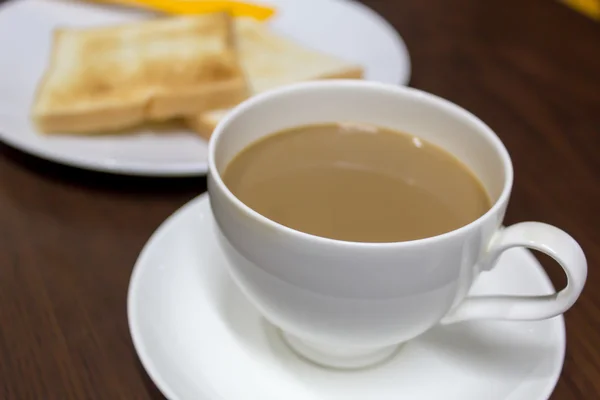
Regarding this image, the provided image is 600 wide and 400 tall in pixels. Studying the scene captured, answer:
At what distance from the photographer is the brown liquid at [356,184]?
0.50 m

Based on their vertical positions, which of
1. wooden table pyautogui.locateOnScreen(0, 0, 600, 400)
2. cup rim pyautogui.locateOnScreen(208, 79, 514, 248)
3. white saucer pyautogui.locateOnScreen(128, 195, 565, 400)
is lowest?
wooden table pyautogui.locateOnScreen(0, 0, 600, 400)

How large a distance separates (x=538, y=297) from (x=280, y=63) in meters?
0.62

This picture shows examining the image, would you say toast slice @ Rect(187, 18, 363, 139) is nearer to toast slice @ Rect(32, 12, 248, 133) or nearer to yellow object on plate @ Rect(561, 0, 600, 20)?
toast slice @ Rect(32, 12, 248, 133)

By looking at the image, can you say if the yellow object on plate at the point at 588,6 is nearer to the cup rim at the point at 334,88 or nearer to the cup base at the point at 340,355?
the cup rim at the point at 334,88

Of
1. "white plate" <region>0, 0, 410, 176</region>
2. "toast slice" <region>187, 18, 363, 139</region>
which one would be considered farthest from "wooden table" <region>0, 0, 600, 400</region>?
"toast slice" <region>187, 18, 363, 139</region>

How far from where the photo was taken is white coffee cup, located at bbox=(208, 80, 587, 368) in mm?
422

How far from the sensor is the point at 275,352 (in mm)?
527

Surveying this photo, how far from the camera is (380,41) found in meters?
1.04

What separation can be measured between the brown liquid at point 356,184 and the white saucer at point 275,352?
0.11 meters

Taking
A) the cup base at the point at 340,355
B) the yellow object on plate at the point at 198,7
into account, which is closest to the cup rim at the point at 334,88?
the cup base at the point at 340,355

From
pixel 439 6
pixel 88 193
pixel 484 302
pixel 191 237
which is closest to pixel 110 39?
pixel 88 193

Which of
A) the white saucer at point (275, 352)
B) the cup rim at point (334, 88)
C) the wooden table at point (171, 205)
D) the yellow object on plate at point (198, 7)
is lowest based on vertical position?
the wooden table at point (171, 205)

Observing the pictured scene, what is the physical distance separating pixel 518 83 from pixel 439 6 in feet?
1.01

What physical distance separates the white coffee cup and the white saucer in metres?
0.02
